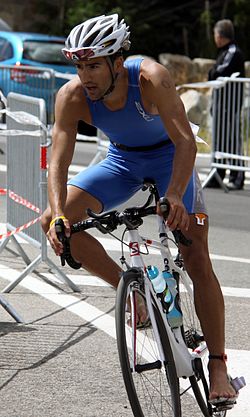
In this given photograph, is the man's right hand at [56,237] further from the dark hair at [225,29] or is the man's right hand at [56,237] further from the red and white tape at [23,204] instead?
the dark hair at [225,29]

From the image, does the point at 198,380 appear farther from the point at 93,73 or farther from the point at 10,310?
the point at 10,310

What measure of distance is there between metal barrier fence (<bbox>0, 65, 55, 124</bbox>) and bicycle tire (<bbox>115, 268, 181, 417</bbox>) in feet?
40.5

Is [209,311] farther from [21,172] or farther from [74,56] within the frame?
[21,172]

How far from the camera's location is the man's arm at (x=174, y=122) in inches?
199

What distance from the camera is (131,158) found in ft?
18.8

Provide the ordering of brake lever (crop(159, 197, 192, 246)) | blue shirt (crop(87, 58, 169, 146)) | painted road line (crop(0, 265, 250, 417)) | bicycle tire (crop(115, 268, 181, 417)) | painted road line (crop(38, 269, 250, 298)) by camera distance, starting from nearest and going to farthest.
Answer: bicycle tire (crop(115, 268, 181, 417))
brake lever (crop(159, 197, 192, 246))
blue shirt (crop(87, 58, 169, 146))
painted road line (crop(0, 265, 250, 417))
painted road line (crop(38, 269, 250, 298))

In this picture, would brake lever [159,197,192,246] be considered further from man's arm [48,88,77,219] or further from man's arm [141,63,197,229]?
man's arm [48,88,77,219]

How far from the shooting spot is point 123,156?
5.76 m

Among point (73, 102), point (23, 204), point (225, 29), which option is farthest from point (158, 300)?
point (225, 29)

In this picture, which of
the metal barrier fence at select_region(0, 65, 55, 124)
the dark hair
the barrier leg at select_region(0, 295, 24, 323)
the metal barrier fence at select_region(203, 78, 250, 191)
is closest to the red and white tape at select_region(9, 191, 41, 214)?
the barrier leg at select_region(0, 295, 24, 323)

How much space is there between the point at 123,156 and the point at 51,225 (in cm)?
89

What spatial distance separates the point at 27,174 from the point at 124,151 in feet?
9.63

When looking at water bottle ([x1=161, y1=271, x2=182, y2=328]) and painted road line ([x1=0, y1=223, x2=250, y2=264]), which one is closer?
water bottle ([x1=161, y1=271, x2=182, y2=328])

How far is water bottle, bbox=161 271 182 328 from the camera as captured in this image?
5.09m
